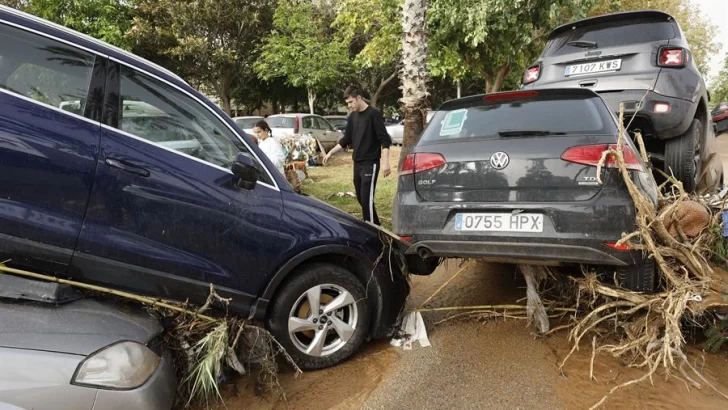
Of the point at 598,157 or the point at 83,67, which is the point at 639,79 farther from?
the point at 83,67

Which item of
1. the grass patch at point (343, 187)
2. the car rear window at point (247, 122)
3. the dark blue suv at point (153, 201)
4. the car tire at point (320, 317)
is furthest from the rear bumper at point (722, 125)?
the dark blue suv at point (153, 201)

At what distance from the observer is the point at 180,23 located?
21.7 m

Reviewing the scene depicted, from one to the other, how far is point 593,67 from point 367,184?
2.68 m

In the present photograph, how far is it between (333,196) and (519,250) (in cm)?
591

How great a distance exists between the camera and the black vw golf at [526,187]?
9.41 ft

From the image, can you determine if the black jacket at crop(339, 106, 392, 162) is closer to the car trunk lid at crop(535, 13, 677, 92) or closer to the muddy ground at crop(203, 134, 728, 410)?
the car trunk lid at crop(535, 13, 677, 92)

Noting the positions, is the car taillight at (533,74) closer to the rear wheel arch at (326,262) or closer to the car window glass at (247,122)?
the rear wheel arch at (326,262)

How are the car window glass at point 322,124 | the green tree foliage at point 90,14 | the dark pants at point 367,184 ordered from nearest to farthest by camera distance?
1. the dark pants at point 367,184
2. the car window glass at point 322,124
3. the green tree foliage at point 90,14

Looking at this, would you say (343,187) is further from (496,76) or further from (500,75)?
(496,76)

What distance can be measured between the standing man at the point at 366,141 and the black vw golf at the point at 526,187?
6.35 ft

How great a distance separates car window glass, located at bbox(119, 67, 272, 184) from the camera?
262 cm

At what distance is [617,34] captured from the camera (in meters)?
5.16

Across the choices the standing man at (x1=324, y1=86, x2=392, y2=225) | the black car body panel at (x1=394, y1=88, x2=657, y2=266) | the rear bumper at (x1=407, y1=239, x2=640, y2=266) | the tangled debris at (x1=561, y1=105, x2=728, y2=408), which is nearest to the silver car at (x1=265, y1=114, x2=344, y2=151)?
the standing man at (x1=324, y1=86, x2=392, y2=225)

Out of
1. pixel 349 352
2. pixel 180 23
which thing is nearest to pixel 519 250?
pixel 349 352
